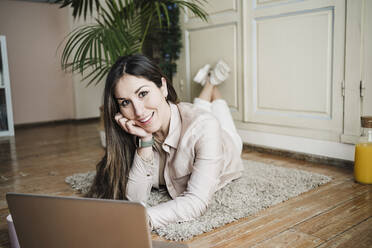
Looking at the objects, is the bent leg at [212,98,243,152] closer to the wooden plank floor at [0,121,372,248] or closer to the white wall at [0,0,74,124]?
the wooden plank floor at [0,121,372,248]

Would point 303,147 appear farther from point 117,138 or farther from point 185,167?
point 117,138

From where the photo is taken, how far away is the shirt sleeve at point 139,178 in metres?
1.47

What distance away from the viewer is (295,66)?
2.37 meters

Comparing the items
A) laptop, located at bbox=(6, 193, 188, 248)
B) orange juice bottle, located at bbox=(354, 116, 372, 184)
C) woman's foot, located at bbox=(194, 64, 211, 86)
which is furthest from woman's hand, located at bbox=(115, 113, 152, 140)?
woman's foot, located at bbox=(194, 64, 211, 86)

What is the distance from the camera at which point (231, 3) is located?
8.96 ft

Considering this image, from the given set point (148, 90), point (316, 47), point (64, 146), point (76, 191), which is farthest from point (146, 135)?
point (64, 146)

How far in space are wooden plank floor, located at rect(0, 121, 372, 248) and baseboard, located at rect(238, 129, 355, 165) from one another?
0.20 feet

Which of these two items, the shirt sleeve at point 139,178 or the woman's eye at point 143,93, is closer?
the woman's eye at point 143,93

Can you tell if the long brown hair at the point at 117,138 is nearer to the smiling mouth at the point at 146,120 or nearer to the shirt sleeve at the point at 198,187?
the smiling mouth at the point at 146,120

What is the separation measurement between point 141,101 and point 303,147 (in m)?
1.47

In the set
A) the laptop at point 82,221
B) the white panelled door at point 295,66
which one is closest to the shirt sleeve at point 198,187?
the laptop at point 82,221

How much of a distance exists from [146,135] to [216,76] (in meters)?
1.41

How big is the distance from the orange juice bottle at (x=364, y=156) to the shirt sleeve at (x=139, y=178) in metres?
1.07

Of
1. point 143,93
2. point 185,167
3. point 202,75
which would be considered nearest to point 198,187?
point 185,167
